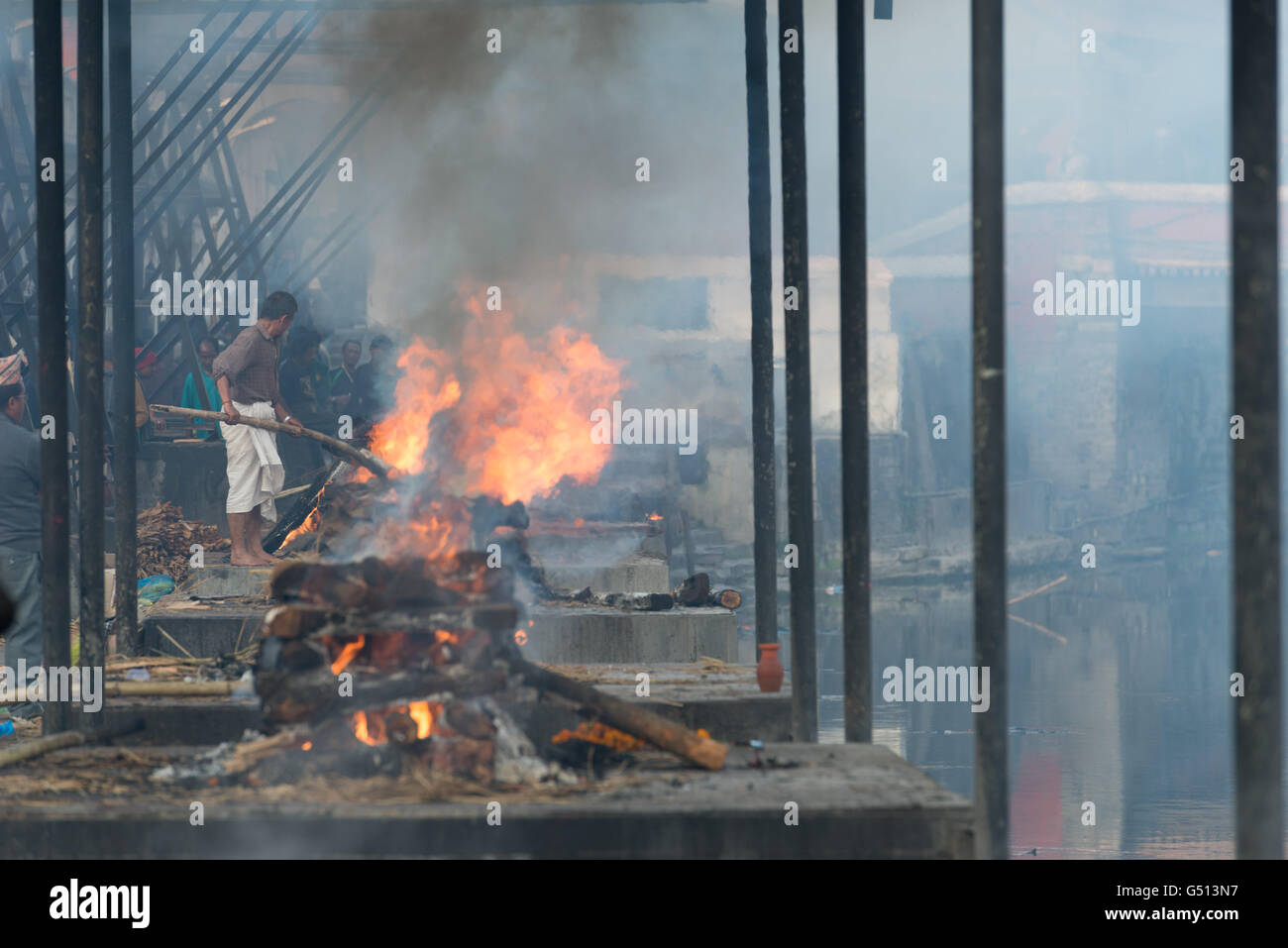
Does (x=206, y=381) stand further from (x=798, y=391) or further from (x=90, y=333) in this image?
(x=798, y=391)

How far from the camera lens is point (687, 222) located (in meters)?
33.6

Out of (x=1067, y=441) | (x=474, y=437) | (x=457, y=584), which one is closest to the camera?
(x=457, y=584)

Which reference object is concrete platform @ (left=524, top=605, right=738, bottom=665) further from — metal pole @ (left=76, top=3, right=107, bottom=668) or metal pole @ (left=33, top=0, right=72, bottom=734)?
metal pole @ (left=33, top=0, right=72, bottom=734)

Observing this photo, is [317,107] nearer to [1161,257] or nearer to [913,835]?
[1161,257]

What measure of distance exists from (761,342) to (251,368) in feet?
14.6

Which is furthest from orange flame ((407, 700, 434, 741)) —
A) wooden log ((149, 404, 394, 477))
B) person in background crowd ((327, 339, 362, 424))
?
person in background crowd ((327, 339, 362, 424))

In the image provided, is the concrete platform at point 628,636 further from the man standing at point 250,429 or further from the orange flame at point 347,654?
the orange flame at point 347,654

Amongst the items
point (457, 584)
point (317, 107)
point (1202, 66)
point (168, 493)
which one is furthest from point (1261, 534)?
point (1202, 66)

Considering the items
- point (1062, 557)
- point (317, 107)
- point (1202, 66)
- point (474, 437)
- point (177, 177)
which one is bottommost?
point (1062, 557)

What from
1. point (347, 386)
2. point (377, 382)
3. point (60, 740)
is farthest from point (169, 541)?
point (60, 740)

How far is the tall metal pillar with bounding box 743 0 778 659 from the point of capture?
10047mm

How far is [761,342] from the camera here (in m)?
10.3

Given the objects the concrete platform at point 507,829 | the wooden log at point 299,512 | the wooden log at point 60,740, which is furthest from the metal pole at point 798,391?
the wooden log at point 299,512

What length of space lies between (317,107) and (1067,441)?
2108 centimetres
